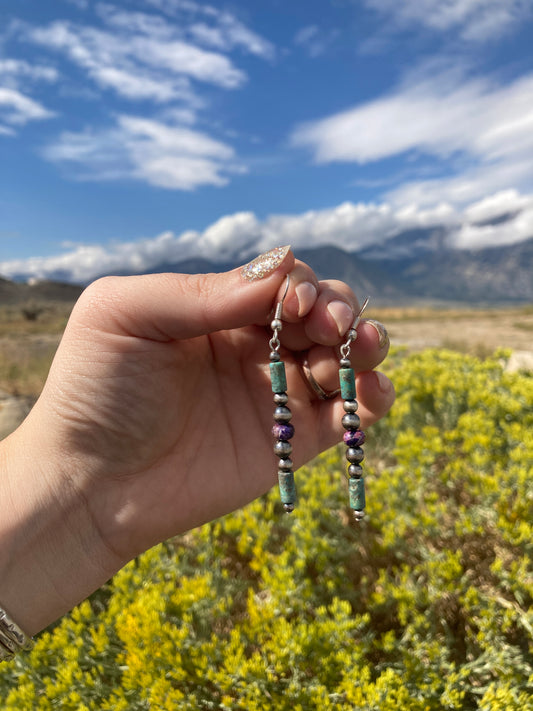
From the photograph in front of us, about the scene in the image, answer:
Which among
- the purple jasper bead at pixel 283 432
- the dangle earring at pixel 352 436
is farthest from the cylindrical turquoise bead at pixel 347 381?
→ the purple jasper bead at pixel 283 432

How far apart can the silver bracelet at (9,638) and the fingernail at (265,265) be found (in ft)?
5.51

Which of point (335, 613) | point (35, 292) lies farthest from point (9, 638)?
point (35, 292)

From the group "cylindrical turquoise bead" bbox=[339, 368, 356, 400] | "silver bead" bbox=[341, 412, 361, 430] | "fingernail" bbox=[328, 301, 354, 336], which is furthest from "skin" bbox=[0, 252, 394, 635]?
"silver bead" bbox=[341, 412, 361, 430]

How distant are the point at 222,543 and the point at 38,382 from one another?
291 inches

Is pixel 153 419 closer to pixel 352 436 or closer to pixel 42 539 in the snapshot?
pixel 42 539

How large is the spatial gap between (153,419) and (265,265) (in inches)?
35.8

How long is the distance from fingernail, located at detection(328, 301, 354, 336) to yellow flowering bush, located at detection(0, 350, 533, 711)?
140 cm

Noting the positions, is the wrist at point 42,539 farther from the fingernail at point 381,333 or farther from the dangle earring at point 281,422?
the fingernail at point 381,333

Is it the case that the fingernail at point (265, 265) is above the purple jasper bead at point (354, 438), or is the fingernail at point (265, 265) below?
above

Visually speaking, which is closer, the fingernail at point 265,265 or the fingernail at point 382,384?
the fingernail at point 265,265

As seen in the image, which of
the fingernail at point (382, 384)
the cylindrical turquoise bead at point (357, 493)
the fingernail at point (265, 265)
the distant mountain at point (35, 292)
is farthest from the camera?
the distant mountain at point (35, 292)

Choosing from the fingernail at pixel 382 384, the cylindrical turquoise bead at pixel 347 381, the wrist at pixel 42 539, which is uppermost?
the cylindrical turquoise bead at pixel 347 381

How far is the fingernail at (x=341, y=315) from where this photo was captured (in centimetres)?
177

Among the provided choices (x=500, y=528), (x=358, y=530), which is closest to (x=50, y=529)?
(x=358, y=530)
